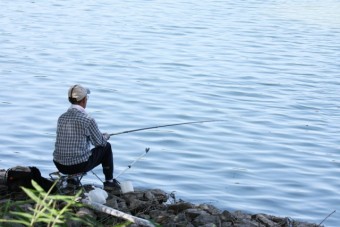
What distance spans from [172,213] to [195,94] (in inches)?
276

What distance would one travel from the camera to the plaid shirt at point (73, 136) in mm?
7859

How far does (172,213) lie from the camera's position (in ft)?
24.5

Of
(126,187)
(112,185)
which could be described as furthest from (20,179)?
(112,185)

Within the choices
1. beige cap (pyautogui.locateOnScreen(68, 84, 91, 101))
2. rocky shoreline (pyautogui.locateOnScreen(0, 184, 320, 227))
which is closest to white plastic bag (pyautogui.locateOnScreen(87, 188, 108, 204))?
rocky shoreline (pyautogui.locateOnScreen(0, 184, 320, 227))

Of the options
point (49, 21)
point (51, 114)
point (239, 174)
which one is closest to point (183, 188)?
point (239, 174)

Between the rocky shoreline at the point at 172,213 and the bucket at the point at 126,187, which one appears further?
the bucket at the point at 126,187

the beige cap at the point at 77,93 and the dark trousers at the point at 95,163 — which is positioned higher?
the beige cap at the point at 77,93

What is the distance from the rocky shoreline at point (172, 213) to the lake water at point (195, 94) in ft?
3.36

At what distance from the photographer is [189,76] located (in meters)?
15.9

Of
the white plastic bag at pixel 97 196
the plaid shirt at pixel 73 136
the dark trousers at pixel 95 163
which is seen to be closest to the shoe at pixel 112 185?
the dark trousers at pixel 95 163

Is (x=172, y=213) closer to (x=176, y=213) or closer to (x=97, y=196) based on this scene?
(x=176, y=213)

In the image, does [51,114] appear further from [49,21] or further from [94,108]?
[49,21]

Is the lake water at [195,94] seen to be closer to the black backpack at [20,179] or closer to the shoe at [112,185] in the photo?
the shoe at [112,185]

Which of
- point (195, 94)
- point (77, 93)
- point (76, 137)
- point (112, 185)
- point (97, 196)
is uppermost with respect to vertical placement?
point (77, 93)
